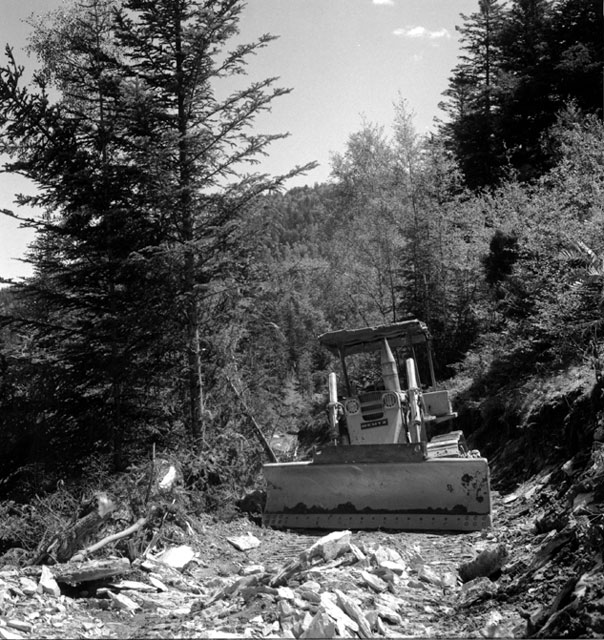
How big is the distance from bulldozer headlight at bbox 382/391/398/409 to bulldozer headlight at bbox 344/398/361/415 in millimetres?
407

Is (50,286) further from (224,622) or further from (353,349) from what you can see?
(224,622)

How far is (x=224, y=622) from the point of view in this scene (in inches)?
191

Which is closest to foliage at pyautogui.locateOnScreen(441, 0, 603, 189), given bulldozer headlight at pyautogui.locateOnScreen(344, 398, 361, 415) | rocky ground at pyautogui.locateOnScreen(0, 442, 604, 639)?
bulldozer headlight at pyautogui.locateOnScreen(344, 398, 361, 415)

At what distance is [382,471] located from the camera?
28.0 feet

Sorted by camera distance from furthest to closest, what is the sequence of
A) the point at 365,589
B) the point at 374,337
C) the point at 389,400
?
the point at 374,337 → the point at 389,400 → the point at 365,589

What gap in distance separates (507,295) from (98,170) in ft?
28.9

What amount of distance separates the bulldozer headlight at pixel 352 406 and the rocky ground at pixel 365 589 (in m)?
2.08

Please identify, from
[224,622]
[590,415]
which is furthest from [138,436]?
[590,415]

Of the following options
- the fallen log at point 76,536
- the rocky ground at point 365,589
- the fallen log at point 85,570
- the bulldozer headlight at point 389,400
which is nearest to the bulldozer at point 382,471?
the bulldozer headlight at point 389,400

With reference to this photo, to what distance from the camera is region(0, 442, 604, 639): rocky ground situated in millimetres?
4480

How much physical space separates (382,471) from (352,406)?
1.21 m

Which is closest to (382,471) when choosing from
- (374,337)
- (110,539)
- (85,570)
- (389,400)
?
(389,400)

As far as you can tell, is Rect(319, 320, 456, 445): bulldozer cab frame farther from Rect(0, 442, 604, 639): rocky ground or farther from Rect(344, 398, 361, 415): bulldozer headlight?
Rect(0, 442, 604, 639): rocky ground

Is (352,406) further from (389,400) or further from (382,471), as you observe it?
(382,471)
